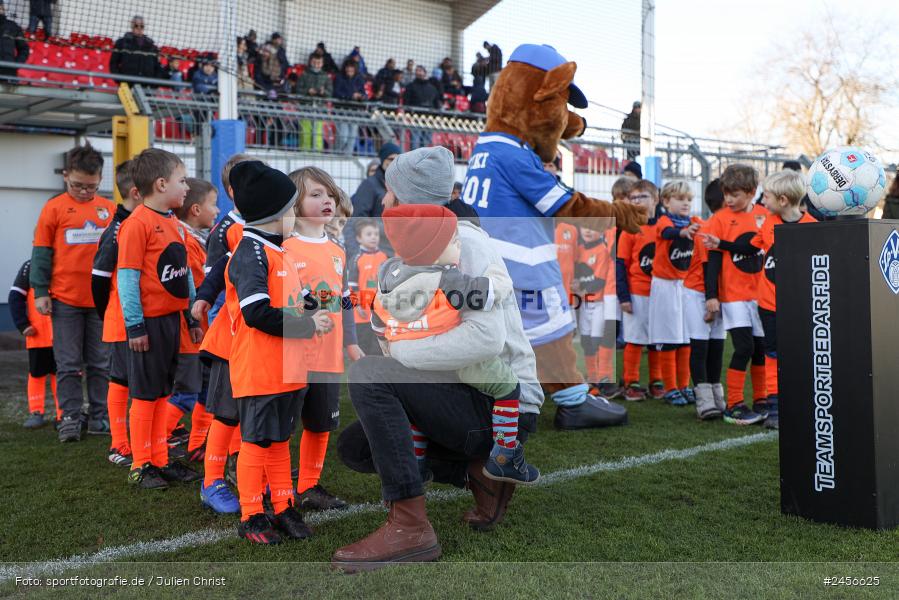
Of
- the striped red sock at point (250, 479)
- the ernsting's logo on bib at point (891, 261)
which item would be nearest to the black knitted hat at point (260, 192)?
the striped red sock at point (250, 479)

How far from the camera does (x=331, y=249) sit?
334cm

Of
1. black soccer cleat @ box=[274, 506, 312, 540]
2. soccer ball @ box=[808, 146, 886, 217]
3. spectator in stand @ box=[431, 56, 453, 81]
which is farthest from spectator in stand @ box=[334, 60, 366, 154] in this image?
black soccer cleat @ box=[274, 506, 312, 540]

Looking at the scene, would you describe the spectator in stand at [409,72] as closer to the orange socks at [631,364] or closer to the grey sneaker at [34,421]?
the orange socks at [631,364]

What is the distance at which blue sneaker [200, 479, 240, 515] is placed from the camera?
3281 mm

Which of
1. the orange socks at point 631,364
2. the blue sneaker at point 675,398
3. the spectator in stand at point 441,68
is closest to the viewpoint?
the blue sneaker at point 675,398

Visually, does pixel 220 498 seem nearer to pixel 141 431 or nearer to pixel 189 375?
pixel 141 431

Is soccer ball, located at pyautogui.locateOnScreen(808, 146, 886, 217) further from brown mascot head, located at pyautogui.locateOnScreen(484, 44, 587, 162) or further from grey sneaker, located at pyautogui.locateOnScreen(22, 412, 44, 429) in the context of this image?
grey sneaker, located at pyautogui.locateOnScreen(22, 412, 44, 429)

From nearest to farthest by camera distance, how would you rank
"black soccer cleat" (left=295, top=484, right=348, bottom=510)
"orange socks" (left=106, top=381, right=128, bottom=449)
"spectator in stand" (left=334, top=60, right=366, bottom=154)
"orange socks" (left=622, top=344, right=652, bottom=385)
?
1. "black soccer cleat" (left=295, top=484, right=348, bottom=510)
2. "orange socks" (left=106, top=381, right=128, bottom=449)
3. "orange socks" (left=622, top=344, right=652, bottom=385)
4. "spectator in stand" (left=334, top=60, right=366, bottom=154)

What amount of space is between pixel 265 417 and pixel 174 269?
1337 millimetres

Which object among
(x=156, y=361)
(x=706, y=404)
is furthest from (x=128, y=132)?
(x=706, y=404)

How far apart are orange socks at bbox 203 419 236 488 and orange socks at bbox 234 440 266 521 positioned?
0.43 metres

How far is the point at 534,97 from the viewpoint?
434 centimetres

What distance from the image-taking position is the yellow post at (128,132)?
23.8 feet

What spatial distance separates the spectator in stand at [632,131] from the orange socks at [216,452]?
6.35 m
